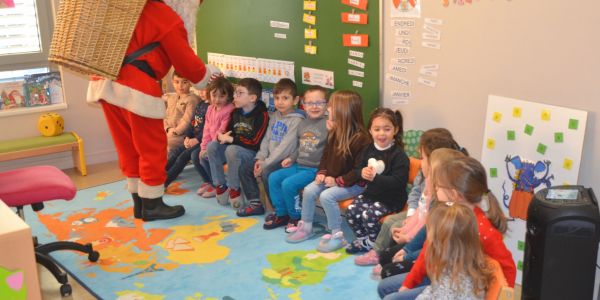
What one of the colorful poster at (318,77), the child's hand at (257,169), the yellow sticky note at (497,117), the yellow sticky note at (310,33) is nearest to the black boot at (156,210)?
the child's hand at (257,169)

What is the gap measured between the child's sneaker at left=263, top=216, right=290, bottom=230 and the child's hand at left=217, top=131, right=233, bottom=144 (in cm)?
79

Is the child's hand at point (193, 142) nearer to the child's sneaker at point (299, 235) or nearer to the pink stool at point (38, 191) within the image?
the child's sneaker at point (299, 235)

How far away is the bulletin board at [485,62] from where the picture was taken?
10.2 ft

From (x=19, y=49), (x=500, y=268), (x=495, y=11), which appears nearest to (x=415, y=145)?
(x=495, y=11)

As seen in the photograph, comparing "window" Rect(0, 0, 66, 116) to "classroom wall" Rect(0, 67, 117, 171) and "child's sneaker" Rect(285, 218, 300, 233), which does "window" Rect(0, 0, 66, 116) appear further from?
"child's sneaker" Rect(285, 218, 300, 233)

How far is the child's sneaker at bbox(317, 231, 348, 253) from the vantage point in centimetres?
404

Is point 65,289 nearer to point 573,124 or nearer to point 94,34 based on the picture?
point 94,34

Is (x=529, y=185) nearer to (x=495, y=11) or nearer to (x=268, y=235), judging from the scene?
(x=495, y=11)

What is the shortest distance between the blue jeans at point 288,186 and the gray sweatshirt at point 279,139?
12 cm

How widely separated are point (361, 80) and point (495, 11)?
1.14 metres

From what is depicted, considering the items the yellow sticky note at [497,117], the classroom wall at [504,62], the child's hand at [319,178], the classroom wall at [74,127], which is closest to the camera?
the classroom wall at [504,62]

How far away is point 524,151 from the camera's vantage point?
3.38 m

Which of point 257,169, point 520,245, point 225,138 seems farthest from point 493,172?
point 225,138

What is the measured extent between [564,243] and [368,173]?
51.6 inches
